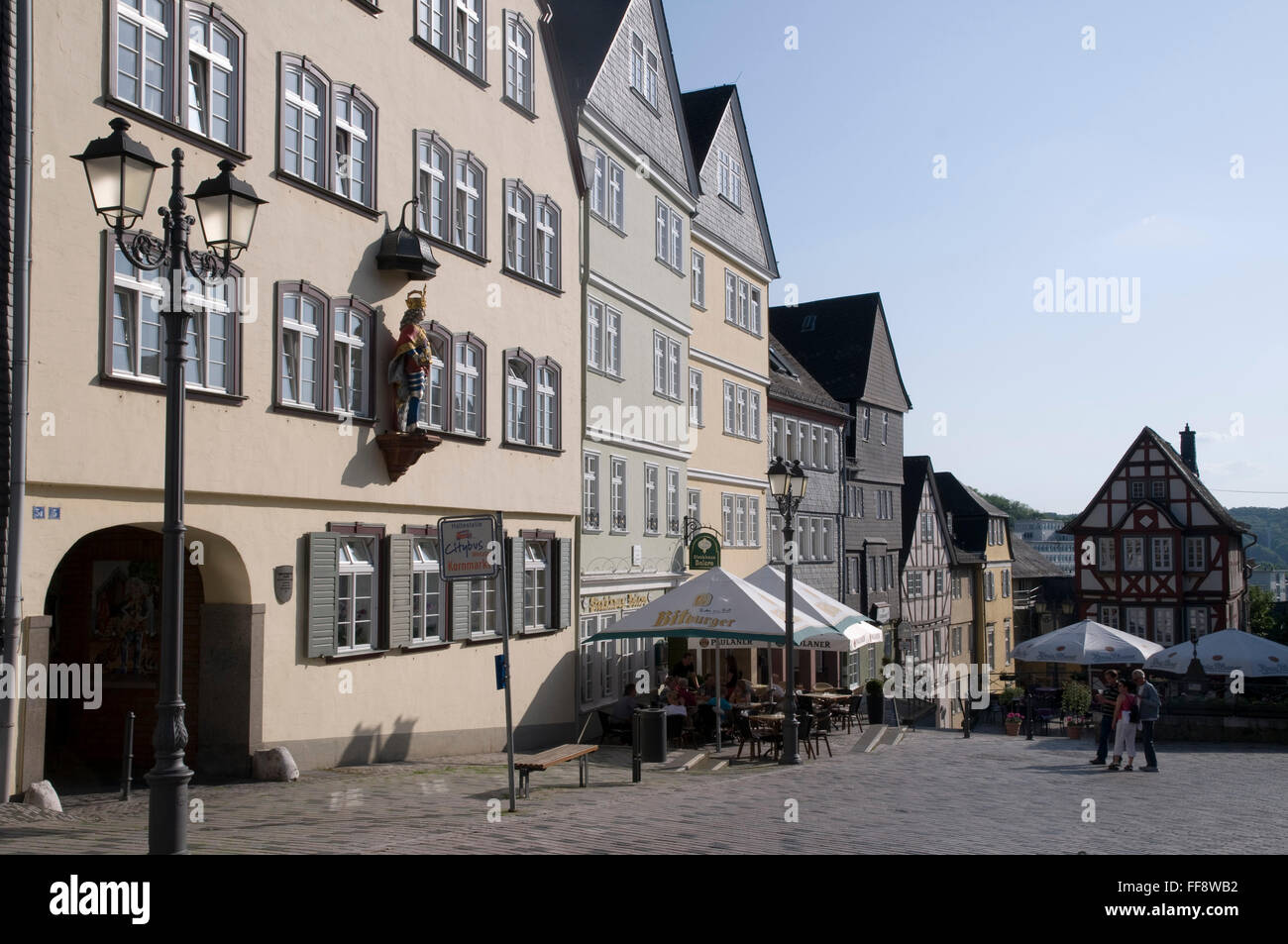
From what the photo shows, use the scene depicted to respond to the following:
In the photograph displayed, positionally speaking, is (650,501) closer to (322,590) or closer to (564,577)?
(564,577)

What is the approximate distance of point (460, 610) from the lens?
20.1 m

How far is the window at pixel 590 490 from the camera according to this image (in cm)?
2481

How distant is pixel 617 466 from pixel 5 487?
15.5 meters

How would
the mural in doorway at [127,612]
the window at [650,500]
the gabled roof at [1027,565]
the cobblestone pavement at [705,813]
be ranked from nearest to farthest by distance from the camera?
the cobblestone pavement at [705,813] < the mural in doorway at [127,612] < the window at [650,500] < the gabled roof at [1027,565]

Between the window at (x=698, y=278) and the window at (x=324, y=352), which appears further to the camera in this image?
the window at (x=698, y=278)

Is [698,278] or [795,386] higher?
[698,278]

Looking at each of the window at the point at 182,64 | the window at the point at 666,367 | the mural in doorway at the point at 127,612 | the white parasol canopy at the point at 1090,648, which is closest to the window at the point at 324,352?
the window at the point at 182,64

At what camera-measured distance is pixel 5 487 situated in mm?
12109

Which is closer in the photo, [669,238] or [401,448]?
[401,448]

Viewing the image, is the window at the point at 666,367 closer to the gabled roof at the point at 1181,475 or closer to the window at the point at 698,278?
the window at the point at 698,278

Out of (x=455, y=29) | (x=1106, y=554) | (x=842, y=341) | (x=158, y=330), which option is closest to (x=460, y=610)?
(x=158, y=330)

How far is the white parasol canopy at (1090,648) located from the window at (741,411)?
360 inches

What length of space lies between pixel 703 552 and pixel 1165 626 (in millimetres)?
37620

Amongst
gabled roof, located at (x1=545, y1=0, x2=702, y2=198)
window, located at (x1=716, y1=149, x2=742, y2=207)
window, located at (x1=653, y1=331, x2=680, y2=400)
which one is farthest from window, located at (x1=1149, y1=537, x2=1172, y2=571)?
gabled roof, located at (x1=545, y1=0, x2=702, y2=198)
